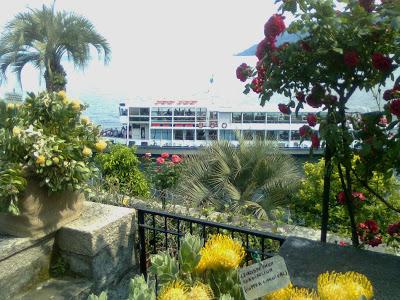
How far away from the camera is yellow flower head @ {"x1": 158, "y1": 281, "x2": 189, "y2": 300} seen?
956mm

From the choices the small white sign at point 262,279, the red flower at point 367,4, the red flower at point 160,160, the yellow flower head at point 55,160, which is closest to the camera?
the small white sign at point 262,279

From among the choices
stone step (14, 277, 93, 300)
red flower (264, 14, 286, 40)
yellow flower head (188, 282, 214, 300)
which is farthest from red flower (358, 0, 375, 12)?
stone step (14, 277, 93, 300)

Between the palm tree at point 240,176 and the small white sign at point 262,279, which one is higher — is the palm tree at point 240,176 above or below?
below

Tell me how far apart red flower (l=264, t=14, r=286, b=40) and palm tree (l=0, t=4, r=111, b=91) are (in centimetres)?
1173

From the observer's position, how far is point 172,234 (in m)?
2.91

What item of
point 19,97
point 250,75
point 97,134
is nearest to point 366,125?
point 250,75

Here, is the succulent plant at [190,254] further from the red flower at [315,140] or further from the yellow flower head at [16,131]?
the yellow flower head at [16,131]

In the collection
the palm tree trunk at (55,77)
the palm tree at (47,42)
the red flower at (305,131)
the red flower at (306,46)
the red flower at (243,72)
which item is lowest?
the red flower at (305,131)

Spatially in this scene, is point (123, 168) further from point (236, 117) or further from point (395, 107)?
point (236, 117)

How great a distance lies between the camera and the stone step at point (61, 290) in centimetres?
220

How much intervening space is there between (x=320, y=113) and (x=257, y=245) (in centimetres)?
157

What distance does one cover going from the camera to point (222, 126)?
2423cm

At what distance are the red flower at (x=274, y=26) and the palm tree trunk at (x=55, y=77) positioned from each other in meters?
11.5

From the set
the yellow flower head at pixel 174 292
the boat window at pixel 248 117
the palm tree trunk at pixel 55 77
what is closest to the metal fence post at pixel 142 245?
the yellow flower head at pixel 174 292
